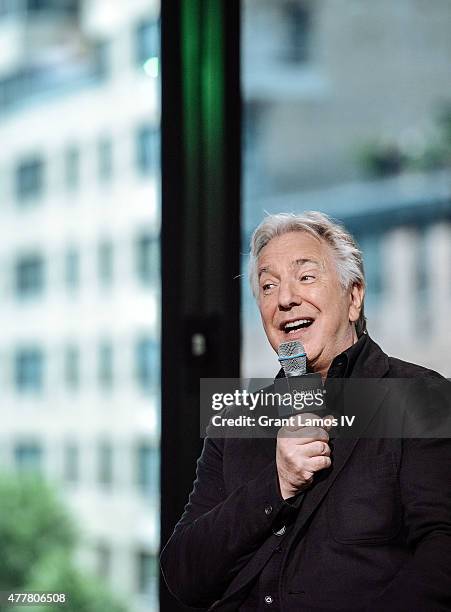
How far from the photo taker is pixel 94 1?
2.44m

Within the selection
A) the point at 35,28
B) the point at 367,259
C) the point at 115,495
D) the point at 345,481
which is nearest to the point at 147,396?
the point at 115,495

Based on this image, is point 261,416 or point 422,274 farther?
point 422,274

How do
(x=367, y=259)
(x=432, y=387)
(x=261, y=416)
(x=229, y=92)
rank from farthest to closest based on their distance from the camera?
(x=229, y=92), (x=367, y=259), (x=261, y=416), (x=432, y=387)

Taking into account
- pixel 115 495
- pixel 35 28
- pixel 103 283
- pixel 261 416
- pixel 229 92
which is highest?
pixel 35 28

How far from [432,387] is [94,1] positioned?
1.36 meters

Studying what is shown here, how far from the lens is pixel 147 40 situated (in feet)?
7.82

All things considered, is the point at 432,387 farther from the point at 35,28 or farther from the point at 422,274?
the point at 35,28

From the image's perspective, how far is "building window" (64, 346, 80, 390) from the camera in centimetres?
242

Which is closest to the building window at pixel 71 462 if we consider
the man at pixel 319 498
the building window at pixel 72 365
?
the building window at pixel 72 365

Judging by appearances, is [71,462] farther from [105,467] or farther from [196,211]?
[196,211]

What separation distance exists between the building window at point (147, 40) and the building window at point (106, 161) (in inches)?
8.7

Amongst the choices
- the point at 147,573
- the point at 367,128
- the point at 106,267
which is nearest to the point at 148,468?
the point at 147,573

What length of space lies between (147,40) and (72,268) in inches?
23.5

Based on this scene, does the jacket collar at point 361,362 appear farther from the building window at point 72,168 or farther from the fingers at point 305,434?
the building window at point 72,168
